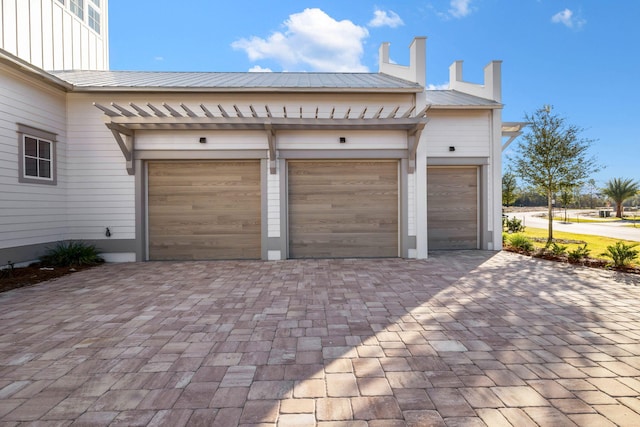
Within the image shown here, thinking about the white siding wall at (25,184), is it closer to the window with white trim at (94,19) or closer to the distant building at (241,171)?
the distant building at (241,171)

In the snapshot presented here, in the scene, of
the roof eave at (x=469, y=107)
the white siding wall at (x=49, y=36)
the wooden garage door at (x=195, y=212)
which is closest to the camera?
the wooden garage door at (x=195, y=212)

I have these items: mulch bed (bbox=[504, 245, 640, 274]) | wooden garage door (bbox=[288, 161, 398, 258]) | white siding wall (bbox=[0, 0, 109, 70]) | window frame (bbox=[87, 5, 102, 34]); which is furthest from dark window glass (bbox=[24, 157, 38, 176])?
mulch bed (bbox=[504, 245, 640, 274])

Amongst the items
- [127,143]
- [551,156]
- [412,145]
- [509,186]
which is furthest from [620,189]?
[127,143]

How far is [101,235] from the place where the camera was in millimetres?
7980

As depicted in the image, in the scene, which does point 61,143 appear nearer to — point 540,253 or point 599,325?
point 599,325

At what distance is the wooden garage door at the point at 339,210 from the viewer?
8.30 meters

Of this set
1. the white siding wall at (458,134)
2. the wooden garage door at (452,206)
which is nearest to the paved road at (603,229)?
the wooden garage door at (452,206)

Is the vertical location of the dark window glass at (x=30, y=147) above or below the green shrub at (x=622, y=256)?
above

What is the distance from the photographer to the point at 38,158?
23.8 ft

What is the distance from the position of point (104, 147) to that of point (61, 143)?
1018 millimetres

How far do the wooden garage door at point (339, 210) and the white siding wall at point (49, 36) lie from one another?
32.5 feet

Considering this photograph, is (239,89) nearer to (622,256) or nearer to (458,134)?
(458,134)

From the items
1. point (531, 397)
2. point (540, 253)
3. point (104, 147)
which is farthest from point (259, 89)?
point (540, 253)

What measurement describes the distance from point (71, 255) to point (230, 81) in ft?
21.2
